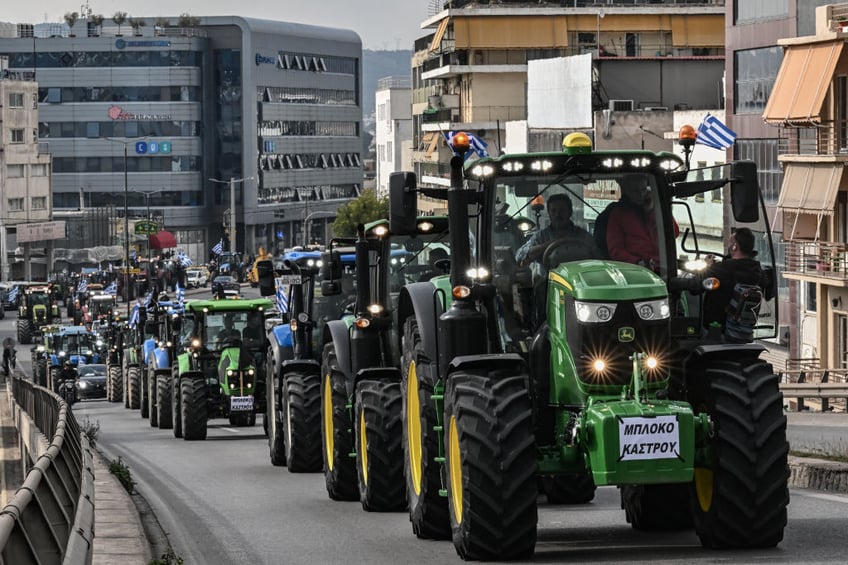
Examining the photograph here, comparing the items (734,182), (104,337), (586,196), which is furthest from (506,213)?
(104,337)

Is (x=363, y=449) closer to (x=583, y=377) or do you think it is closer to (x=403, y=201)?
(x=403, y=201)

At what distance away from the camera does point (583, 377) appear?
43.3ft

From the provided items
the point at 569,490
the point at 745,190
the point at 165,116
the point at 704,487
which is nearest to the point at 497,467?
the point at 704,487

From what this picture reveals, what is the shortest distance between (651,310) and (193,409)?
22.0 metres

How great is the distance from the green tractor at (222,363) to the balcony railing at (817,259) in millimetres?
23368

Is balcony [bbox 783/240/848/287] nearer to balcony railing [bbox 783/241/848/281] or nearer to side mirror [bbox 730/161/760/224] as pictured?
balcony railing [bbox 783/241/848/281]

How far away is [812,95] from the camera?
55438 mm

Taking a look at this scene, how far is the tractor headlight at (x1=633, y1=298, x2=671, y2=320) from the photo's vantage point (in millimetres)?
13148

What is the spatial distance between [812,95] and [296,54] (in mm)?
145733

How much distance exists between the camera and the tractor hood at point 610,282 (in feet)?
43.0

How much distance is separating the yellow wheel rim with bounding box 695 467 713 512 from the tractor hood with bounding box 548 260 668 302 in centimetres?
123

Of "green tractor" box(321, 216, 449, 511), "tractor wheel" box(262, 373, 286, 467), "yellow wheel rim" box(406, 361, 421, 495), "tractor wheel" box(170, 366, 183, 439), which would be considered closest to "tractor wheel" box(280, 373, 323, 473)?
"tractor wheel" box(262, 373, 286, 467)

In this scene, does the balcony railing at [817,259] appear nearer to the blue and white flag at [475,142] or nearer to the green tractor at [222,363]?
the blue and white flag at [475,142]

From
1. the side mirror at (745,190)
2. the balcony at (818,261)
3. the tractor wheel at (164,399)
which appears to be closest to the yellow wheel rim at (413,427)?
the side mirror at (745,190)
